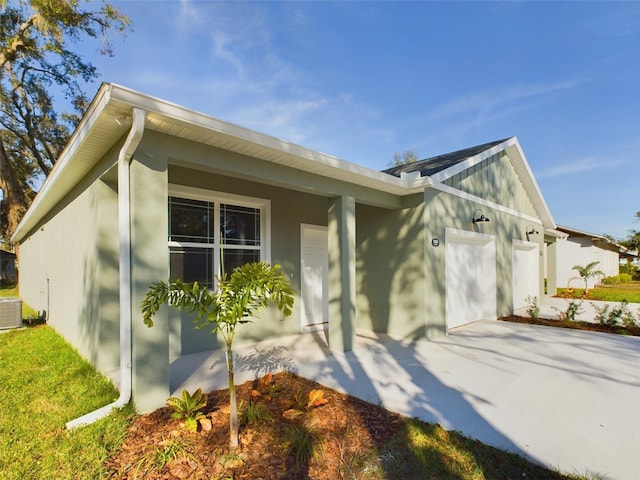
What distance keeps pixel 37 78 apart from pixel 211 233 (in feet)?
59.8


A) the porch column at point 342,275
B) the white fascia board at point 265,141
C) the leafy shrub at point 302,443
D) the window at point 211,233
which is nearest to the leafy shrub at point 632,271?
the white fascia board at point 265,141

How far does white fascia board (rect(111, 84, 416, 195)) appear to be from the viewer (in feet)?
9.39

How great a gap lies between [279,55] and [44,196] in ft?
22.6

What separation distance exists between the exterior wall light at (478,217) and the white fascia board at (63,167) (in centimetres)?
718

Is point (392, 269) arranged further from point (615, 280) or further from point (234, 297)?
point (615, 280)

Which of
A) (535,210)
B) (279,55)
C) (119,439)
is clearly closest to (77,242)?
(119,439)

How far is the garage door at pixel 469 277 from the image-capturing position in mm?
6812

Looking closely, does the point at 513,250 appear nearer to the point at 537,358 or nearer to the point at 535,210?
the point at 535,210

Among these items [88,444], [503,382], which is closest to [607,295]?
[503,382]

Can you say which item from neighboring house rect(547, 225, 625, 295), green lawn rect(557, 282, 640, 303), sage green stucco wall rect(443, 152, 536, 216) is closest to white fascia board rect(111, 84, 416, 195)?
sage green stucco wall rect(443, 152, 536, 216)

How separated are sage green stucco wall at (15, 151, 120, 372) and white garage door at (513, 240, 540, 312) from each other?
385 inches

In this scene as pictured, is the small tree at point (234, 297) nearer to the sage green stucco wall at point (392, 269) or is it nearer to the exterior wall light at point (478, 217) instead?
the sage green stucco wall at point (392, 269)

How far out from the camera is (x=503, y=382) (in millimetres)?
3914

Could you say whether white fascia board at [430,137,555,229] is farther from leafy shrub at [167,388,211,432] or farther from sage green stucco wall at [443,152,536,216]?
leafy shrub at [167,388,211,432]
